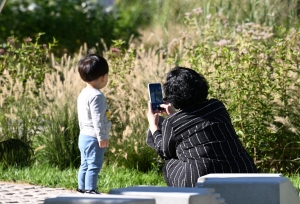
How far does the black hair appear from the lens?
17.9 feet

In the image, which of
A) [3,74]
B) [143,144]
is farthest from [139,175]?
[3,74]

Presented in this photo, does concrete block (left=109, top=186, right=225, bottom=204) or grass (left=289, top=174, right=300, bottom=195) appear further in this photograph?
grass (left=289, top=174, right=300, bottom=195)

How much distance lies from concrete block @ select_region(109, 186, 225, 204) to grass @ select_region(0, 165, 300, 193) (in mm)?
3103

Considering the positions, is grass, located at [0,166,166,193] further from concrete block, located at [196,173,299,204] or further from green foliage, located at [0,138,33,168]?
concrete block, located at [196,173,299,204]

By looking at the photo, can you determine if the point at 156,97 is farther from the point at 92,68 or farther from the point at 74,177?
the point at 74,177

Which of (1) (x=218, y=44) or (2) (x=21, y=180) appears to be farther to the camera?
(1) (x=218, y=44)

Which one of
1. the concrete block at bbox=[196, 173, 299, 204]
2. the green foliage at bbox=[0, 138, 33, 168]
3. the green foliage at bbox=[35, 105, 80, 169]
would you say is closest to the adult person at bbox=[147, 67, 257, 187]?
the concrete block at bbox=[196, 173, 299, 204]

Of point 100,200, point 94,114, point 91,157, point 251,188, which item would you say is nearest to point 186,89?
point 251,188

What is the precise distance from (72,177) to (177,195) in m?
3.96

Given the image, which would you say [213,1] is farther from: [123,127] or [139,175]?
[139,175]

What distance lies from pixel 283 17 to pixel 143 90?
3995 mm

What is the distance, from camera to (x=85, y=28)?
68.3 ft

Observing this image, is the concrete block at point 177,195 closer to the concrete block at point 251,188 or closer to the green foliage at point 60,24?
the concrete block at point 251,188

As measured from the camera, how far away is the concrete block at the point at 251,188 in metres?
4.75
